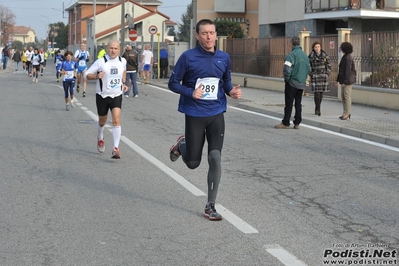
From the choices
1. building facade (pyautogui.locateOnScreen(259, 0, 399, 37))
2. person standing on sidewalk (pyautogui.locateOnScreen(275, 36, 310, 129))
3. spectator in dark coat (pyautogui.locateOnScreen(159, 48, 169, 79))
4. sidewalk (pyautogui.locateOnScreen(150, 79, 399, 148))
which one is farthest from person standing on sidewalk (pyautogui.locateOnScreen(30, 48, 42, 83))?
person standing on sidewalk (pyautogui.locateOnScreen(275, 36, 310, 129))

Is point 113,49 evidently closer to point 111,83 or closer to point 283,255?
point 111,83

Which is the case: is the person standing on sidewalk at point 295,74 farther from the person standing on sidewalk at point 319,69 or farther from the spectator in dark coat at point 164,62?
the spectator in dark coat at point 164,62

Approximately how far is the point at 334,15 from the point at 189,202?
3125 centimetres

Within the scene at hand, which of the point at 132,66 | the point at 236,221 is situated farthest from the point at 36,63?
the point at 236,221

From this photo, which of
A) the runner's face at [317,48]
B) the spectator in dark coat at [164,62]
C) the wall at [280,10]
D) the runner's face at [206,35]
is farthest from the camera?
the wall at [280,10]

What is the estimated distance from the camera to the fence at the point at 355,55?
21.2 m

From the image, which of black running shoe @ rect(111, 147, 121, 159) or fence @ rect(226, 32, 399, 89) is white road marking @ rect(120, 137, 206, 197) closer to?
black running shoe @ rect(111, 147, 121, 159)

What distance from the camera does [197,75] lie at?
24.3ft

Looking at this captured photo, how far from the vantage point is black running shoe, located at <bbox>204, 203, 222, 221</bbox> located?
23.8 feet

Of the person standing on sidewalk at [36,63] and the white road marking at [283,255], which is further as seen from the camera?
the person standing on sidewalk at [36,63]

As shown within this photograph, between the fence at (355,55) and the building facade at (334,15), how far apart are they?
650cm

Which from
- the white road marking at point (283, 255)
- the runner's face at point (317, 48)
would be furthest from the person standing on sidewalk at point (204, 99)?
the runner's face at point (317, 48)

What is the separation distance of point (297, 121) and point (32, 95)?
1307 cm

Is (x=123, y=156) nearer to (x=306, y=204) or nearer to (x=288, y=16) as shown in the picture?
(x=306, y=204)
